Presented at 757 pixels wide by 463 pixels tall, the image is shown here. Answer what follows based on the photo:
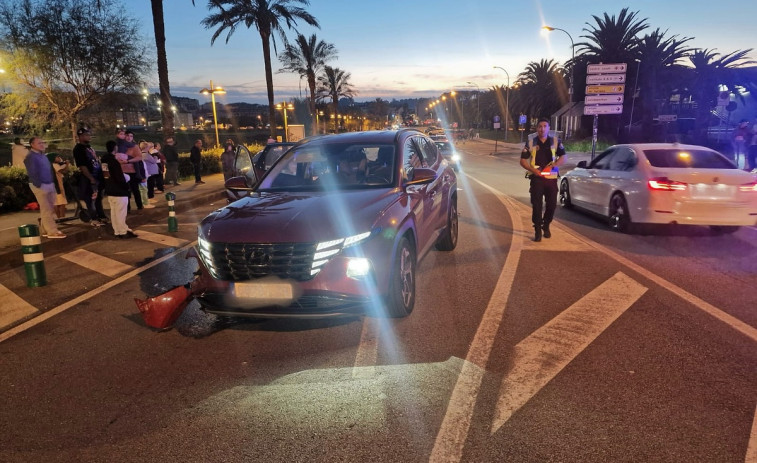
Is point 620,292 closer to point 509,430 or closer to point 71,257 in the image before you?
point 509,430

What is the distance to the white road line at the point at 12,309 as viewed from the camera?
5289mm

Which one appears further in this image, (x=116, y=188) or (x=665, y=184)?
(x=116, y=188)

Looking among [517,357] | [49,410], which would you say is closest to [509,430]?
[517,357]

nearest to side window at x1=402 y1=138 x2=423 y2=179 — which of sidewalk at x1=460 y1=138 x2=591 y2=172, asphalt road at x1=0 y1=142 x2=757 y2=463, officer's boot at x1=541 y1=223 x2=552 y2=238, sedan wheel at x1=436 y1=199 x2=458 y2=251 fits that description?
sedan wheel at x1=436 y1=199 x2=458 y2=251

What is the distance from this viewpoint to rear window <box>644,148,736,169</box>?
811 cm

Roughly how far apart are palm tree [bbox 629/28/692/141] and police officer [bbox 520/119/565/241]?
118 ft

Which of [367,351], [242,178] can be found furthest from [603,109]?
[367,351]

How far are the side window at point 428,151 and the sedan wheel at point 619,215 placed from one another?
3.52 metres

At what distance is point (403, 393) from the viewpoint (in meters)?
3.48

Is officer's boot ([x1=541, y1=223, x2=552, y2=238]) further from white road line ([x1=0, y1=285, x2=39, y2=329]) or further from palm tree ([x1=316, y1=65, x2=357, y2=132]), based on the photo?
palm tree ([x1=316, y1=65, x2=357, y2=132])

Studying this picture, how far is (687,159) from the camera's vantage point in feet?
27.1

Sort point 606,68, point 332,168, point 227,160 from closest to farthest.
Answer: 1. point 332,168
2. point 227,160
3. point 606,68

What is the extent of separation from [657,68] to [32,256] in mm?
44202

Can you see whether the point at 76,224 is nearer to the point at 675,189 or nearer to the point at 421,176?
the point at 421,176
